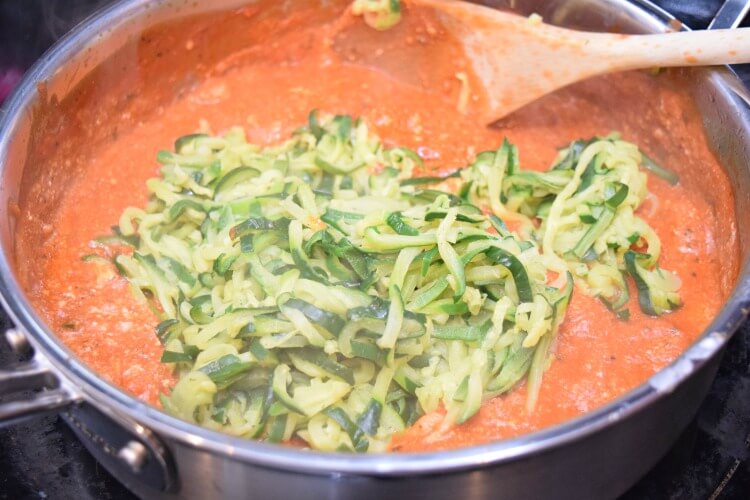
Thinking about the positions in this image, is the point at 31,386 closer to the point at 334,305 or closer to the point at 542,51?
the point at 334,305

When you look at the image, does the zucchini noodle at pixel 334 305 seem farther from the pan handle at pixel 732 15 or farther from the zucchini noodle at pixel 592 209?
the pan handle at pixel 732 15

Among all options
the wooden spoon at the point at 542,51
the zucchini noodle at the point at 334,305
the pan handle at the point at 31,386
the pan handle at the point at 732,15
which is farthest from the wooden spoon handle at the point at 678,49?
the pan handle at the point at 31,386

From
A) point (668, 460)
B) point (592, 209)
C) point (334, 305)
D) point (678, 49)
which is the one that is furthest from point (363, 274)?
point (678, 49)

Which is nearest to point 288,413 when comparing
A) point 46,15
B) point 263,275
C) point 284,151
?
point 263,275

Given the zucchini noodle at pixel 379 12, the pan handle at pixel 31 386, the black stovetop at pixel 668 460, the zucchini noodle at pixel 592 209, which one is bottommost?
the black stovetop at pixel 668 460

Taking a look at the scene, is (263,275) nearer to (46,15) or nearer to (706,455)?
(706,455)
